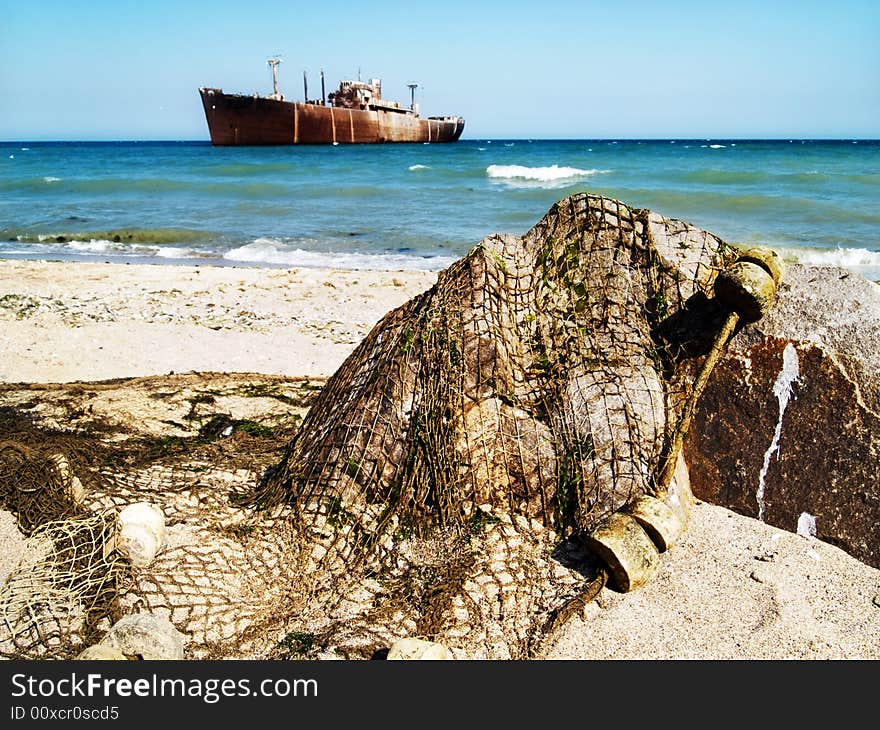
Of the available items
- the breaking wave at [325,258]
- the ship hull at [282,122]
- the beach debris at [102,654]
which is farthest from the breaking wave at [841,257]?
the ship hull at [282,122]

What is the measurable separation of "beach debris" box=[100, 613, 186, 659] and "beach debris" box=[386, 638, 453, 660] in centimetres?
85

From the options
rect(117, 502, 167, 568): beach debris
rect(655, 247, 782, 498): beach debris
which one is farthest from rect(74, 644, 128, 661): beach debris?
rect(655, 247, 782, 498): beach debris

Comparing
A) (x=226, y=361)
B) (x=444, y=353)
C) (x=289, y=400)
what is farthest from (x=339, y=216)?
(x=444, y=353)

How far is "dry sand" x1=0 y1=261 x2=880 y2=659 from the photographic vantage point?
126 inches

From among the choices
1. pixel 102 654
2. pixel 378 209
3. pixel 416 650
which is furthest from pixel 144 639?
pixel 378 209

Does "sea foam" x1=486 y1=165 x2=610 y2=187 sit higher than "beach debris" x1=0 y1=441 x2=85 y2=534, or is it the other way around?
"sea foam" x1=486 y1=165 x2=610 y2=187

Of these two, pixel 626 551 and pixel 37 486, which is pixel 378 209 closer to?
pixel 37 486

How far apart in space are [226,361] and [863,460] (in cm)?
596

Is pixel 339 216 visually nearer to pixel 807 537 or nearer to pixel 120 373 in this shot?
pixel 120 373

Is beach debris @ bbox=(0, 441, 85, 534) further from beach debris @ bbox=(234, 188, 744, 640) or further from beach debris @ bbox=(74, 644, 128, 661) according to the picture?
beach debris @ bbox=(74, 644, 128, 661)

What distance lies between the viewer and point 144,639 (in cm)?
289

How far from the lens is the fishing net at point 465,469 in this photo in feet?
10.8

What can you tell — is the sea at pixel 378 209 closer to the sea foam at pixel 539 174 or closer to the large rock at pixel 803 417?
the sea foam at pixel 539 174

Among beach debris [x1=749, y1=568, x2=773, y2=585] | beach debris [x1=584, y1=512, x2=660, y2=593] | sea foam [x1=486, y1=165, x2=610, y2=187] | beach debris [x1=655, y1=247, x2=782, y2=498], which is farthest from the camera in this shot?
sea foam [x1=486, y1=165, x2=610, y2=187]
